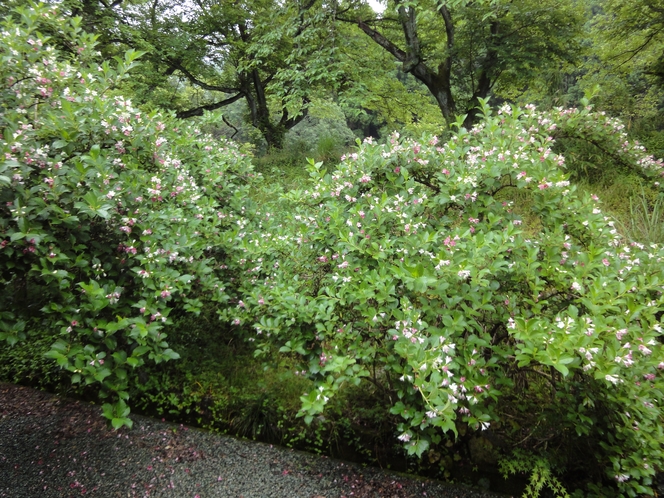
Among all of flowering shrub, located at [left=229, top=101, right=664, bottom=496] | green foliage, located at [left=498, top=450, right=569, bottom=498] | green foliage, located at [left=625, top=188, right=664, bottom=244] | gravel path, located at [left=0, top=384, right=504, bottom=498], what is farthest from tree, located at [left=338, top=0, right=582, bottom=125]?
gravel path, located at [left=0, top=384, right=504, bottom=498]

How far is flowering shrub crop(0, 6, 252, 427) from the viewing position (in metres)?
1.47

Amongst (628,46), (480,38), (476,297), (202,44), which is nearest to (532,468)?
(476,297)

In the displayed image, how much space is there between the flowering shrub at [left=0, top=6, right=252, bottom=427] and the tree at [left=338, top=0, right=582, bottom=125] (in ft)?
17.2

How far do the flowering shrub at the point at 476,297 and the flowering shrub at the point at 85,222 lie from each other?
20.8 inches

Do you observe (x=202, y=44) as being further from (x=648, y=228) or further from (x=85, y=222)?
(x=648, y=228)

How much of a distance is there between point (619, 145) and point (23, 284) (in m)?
3.45

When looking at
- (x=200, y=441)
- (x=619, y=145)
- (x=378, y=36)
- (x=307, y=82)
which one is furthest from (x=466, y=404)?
(x=378, y=36)

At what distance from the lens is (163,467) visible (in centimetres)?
205

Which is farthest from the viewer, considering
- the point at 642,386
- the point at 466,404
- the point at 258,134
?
the point at 258,134

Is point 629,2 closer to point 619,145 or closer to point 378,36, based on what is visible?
point 378,36

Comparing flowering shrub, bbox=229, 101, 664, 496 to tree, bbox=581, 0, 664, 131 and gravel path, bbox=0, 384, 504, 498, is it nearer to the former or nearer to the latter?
gravel path, bbox=0, 384, 504, 498

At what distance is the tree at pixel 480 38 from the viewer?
20.8 ft

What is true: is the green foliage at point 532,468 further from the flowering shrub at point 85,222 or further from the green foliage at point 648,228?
the green foliage at point 648,228

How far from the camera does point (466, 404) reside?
1568mm
